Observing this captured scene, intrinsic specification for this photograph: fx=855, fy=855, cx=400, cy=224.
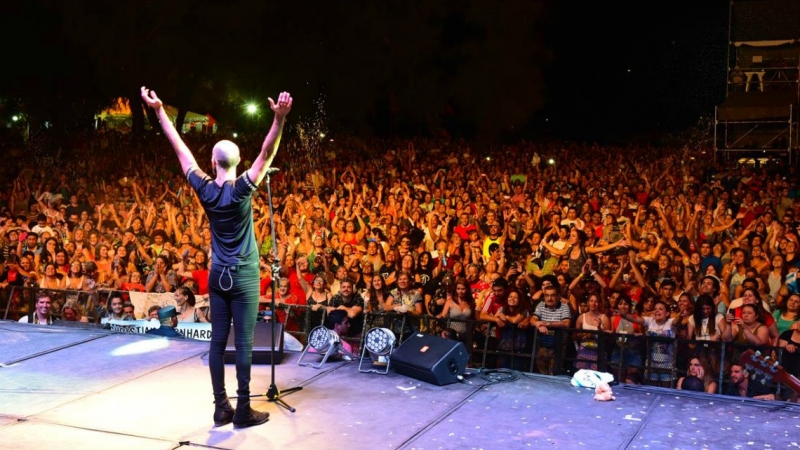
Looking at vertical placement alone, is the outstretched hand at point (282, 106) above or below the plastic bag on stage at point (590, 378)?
above

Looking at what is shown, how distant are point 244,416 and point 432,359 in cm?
127

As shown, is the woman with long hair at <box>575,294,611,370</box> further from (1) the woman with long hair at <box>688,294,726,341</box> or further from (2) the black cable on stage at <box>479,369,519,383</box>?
(2) the black cable on stage at <box>479,369,519,383</box>

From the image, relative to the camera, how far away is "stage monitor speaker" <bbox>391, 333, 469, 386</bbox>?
503 cm

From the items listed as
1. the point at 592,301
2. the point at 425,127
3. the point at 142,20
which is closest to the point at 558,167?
the point at 592,301

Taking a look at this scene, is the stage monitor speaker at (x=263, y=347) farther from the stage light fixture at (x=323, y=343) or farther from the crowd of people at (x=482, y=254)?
the crowd of people at (x=482, y=254)

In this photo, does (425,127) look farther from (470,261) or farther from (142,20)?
(470,261)

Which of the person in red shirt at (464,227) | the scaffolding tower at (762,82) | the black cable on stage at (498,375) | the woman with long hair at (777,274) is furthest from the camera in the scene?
the scaffolding tower at (762,82)

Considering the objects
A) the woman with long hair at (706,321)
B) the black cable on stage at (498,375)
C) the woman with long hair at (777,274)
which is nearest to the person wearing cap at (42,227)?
the black cable on stage at (498,375)

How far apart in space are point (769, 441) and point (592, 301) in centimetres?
233

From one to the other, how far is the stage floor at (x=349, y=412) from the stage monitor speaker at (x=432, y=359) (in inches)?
2.6

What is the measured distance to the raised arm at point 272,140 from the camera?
12.8 ft

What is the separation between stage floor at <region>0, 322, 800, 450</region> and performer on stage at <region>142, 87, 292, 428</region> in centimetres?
22

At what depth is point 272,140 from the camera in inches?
155

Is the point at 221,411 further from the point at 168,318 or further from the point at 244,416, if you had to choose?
the point at 168,318
